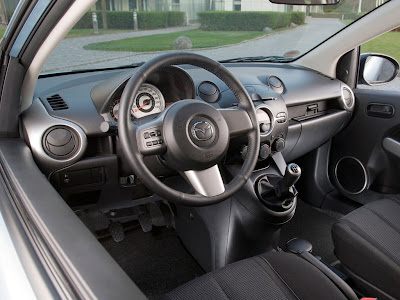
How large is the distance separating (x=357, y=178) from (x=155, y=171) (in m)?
1.61

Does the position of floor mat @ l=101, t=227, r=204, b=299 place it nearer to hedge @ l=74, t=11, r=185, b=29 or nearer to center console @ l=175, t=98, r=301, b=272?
center console @ l=175, t=98, r=301, b=272

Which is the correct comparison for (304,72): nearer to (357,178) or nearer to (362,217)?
(357,178)

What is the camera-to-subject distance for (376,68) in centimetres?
273

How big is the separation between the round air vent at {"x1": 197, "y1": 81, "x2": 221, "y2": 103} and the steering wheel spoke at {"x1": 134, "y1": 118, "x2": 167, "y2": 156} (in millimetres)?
663

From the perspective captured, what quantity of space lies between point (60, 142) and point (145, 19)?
1.00 m

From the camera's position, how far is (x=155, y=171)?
1.75 m

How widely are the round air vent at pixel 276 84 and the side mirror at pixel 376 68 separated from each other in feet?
2.15

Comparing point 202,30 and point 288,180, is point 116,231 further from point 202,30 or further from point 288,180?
point 202,30

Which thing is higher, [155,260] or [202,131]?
[202,131]

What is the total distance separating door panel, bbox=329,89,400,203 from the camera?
2559 mm

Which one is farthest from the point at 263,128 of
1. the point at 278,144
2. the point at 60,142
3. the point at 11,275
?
the point at 11,275

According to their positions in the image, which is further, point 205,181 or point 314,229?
point 314,229

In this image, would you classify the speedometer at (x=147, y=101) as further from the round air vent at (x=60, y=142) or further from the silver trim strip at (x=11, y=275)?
the silver trim strip at (x=11, y=275)

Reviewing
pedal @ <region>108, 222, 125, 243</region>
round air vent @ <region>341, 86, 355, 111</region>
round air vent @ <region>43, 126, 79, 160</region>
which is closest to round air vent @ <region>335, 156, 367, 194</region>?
round air vent @ <region>341, 86, 355, 111</region>
